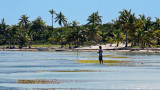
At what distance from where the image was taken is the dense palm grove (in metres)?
98.4

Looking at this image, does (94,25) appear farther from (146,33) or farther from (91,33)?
(146,33)

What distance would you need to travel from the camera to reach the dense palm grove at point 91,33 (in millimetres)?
98438

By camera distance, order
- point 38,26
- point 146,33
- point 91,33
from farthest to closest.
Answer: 1. point 38,26
2. point 91,33
3. point 146,33

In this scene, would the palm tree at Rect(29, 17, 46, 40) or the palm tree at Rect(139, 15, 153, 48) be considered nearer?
the palm tree at Rect(139, 15, 153, 48)

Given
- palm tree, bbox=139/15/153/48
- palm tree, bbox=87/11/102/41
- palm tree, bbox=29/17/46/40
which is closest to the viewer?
palm tree, bbox=139/15/153/48

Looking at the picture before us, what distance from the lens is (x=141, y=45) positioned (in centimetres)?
9662

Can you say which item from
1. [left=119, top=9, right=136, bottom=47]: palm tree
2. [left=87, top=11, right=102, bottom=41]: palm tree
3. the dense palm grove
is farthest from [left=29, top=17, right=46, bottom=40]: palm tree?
[left=119, top=9, right=136, bottom=47]: palm tree

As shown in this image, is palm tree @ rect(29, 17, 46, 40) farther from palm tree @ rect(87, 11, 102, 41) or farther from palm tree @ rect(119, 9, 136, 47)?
palm tree @ rect(119, 9, 136, 47)

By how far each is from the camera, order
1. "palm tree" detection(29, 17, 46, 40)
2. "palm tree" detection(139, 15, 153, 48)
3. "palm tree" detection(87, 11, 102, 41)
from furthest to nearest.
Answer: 1. "palm tree" detection(29, 17, 46, 40)
2. "palm tree" detection(87, 11, 102, 41)
3. "palm tree" detection(139, 15, 153, 48)

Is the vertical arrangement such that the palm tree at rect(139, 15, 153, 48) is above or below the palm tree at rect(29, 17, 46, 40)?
below

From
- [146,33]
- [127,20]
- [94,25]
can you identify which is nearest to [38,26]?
[94,25]

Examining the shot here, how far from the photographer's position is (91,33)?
384 feet

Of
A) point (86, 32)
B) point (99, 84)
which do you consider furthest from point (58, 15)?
point (99, 84)

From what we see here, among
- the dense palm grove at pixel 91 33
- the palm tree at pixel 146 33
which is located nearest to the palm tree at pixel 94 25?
the dense palm grove at pixel 91 33
